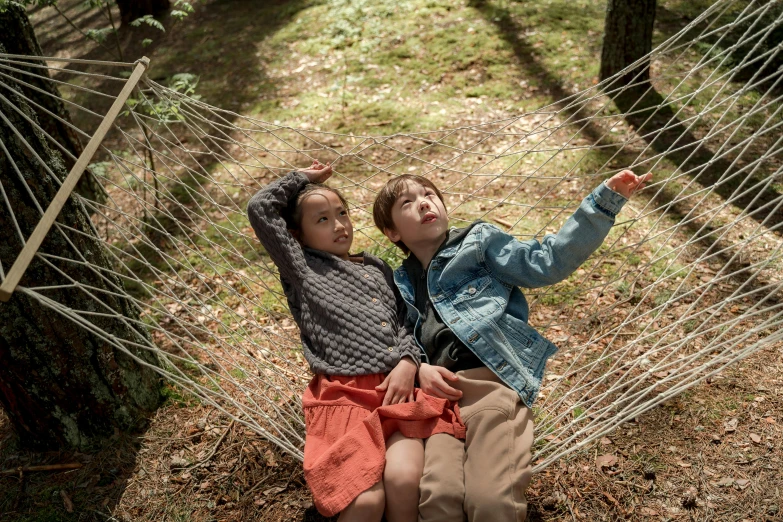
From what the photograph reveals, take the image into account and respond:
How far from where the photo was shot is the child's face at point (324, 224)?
1.97m

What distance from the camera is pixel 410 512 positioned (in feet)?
5.22

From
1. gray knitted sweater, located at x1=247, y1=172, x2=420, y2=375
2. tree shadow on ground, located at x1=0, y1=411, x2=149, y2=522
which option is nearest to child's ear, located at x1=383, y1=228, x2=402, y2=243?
gray knitted sweater, located at x1=247, y1=172, x2=420, y2=375

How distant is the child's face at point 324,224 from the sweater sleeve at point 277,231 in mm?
56

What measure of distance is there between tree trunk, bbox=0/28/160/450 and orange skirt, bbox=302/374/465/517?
562 mm

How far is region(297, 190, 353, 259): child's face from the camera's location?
1974 millimetres

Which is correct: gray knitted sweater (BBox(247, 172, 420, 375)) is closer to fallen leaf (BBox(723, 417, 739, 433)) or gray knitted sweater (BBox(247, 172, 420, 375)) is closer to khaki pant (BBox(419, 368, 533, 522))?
khaki pant (BBox(419, 368, 533, 522))

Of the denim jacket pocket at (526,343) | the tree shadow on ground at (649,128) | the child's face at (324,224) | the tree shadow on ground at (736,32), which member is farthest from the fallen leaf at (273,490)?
the tree shadow on ground at (736,32)

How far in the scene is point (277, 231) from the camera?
6.28 feet

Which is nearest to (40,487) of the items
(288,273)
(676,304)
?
(288,273)

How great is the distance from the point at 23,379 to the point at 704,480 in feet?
6.77

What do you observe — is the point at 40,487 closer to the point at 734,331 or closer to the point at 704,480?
the point at 704,480

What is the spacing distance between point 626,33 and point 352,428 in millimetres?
2896

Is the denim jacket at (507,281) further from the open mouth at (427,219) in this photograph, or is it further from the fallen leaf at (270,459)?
the fallen leaf at (270,459)

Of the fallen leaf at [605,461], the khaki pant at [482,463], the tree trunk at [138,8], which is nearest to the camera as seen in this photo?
the khaki pant at [482,463]
